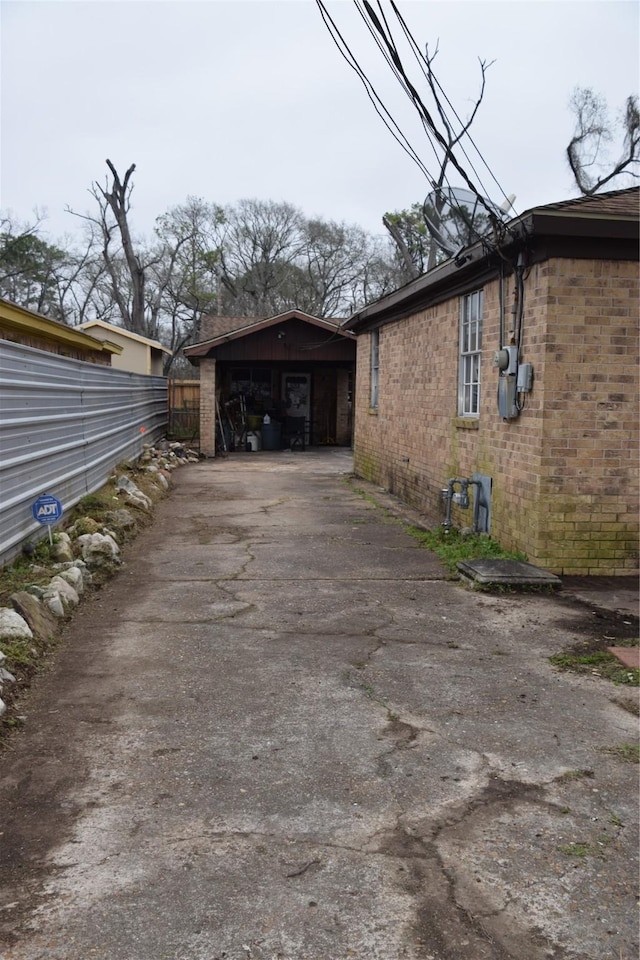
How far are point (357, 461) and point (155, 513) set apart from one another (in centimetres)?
582

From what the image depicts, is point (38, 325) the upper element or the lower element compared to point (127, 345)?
lower

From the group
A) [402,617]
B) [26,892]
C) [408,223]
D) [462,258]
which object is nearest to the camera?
[26,892]

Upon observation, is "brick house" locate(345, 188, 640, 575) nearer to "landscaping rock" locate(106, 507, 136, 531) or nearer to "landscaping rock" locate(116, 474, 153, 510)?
"landscaping rock" locate(106, 507, 136, 531)

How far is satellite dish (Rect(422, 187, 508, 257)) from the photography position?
28.1 feet

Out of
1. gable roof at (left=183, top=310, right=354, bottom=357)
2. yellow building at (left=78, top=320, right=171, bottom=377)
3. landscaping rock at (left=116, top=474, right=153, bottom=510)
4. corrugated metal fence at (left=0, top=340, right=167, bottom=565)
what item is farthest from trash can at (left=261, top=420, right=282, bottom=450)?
landscaping rock at (left=116, top=474, right=153, bottom=510)

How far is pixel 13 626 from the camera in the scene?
499 cm

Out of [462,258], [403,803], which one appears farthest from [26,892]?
[462,258]

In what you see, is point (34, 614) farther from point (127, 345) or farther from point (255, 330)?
point (127, 345)

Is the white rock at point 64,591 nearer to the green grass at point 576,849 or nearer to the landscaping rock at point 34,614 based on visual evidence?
the landscaping rock at point 34,614

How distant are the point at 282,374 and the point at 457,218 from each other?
15.6m

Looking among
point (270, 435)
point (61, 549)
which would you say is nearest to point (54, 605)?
point (61, 549)

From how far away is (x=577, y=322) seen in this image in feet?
23.1

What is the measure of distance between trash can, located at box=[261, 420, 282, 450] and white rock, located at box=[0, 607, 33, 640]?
17943 mm

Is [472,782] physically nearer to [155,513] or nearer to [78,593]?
[78,593]
